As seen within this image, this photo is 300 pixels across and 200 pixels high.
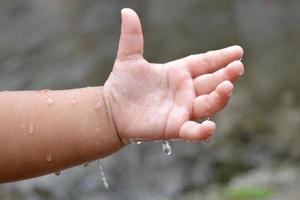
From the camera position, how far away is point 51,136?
6.94 feet

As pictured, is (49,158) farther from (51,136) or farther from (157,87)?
(157,87)

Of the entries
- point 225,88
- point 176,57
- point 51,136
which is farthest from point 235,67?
point 176,57

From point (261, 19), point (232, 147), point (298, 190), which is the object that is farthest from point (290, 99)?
point (261, 19)

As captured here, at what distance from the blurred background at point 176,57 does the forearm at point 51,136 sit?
2270mm

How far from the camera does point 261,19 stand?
6.63 m

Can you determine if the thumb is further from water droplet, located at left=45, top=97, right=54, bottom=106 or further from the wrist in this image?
water droplet, located at left=45, top=97, right=54, bottom=106

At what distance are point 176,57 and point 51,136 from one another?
3.98 meters

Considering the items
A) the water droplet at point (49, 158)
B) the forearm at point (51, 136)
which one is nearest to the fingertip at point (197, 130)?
the forearm at point (51, 136)

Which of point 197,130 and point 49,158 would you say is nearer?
point 197,130

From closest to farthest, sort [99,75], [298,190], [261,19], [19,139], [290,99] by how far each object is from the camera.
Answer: [19,139] → [298,190] → [290,99] → [99,75] → [261,19]

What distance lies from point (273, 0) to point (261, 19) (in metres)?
0.44

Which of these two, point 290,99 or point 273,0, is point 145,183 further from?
point 273,0

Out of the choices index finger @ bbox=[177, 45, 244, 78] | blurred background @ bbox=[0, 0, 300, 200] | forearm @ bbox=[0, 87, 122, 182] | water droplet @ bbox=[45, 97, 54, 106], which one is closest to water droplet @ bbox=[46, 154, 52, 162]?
forearm @ bbox=[0, 87, 122, 182]

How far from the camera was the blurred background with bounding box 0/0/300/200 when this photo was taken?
454 cm
